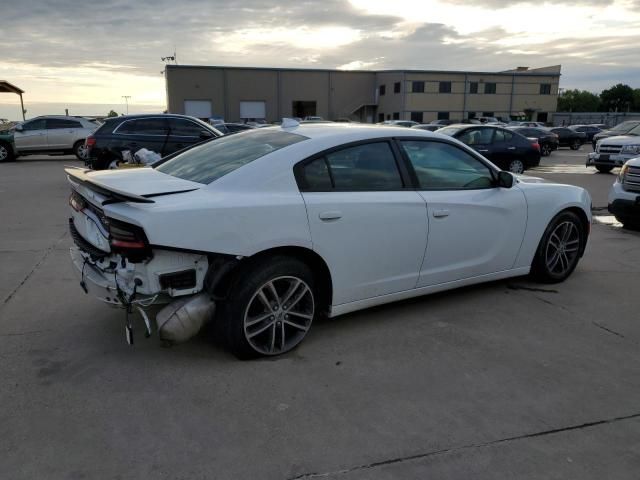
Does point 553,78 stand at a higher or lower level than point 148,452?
higher

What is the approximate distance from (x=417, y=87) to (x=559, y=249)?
61.0m

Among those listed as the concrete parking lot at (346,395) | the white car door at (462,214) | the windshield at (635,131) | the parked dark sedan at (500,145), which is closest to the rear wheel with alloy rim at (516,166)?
the parked dark sedan at (500,145)

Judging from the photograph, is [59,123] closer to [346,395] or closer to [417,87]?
[346,395]

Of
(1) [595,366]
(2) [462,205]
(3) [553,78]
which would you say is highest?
(3) [553,78]

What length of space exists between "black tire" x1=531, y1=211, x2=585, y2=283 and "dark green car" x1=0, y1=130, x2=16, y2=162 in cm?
1858

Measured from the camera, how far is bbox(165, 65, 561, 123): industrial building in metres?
60.2

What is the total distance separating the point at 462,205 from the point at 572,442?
207 cm

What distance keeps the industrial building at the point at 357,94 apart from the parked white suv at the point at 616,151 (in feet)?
153

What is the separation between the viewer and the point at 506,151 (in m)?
14.9

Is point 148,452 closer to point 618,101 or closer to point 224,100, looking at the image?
point 224,100

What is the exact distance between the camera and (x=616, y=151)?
631 inches

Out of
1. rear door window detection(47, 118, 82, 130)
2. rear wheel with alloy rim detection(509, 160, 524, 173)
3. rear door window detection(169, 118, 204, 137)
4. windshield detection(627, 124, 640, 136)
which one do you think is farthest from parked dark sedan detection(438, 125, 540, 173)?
rear door window detection(47, 118, 82, 130)

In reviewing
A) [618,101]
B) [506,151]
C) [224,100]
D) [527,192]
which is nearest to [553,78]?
[224,100]

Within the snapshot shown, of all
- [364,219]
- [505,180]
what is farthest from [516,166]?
[364,219]
